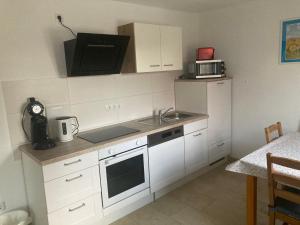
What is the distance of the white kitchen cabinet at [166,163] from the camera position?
2689 millimetres

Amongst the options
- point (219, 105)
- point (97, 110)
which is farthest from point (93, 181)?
point (219, 105)

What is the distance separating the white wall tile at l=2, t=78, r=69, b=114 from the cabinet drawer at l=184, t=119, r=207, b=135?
1.41 meters

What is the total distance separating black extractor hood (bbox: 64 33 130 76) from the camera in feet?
7.30

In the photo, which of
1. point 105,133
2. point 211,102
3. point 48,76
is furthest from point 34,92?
point 211,102

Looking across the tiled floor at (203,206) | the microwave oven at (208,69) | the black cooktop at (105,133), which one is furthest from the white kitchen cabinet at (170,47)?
the tiled floor at (203,206)

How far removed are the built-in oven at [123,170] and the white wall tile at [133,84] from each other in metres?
0.74

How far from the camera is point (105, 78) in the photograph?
9.25 ft

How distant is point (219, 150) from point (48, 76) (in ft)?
8.00

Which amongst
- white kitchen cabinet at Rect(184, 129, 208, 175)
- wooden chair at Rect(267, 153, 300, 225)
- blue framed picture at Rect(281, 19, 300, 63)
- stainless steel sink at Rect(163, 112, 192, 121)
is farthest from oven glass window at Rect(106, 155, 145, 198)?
blue framed picture at Rect(281, 19, 300, 63)

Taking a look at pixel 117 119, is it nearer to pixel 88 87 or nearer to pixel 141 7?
pixel 88 87

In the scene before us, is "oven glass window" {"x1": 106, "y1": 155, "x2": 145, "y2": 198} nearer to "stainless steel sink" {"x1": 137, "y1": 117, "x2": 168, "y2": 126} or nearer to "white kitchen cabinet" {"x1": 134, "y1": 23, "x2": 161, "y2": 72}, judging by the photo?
"stainless steel sink" {"x1": 137, "y1": 117, "x2": 168, "y2": 126}

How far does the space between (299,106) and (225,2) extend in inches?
61.7

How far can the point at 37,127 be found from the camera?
86.0 inches

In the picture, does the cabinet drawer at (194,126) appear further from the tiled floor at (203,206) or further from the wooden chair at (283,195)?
the wooden chair at (283,195)
